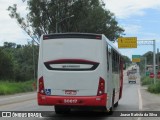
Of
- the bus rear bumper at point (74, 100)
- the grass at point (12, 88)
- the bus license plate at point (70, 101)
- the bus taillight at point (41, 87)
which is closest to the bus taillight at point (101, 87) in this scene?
the bus rear bumper at point (74, 100)

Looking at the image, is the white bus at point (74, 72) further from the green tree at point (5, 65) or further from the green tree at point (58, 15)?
the green tree at point (5, 65)

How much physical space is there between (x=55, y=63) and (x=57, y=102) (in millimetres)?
1446

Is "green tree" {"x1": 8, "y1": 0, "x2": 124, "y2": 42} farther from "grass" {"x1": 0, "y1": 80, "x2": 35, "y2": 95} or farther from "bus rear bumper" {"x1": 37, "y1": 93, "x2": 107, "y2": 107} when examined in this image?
"bus rear bumper" {"x1": 37, "y1": 93, "x2": 107, "y2": 107}

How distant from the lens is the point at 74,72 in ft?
56.3

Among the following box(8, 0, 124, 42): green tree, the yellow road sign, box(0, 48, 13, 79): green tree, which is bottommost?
box(0, 48, 13, 79): green tree

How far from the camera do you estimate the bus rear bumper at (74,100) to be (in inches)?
665

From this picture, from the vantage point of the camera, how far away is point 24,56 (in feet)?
421

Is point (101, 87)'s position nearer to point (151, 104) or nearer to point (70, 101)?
point (70, 101)

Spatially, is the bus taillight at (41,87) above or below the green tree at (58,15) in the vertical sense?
below

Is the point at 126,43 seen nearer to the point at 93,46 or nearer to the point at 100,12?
the point at 100,12

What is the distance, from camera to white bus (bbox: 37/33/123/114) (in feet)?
55.9

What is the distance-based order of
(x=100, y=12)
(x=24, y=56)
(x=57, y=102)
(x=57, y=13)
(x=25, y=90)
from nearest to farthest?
1. (x=57, y=102)
2. (x=25, y=90)
3. (x=57, y=13)
4. (x=100, y=12)
5. (x=24, y=56)

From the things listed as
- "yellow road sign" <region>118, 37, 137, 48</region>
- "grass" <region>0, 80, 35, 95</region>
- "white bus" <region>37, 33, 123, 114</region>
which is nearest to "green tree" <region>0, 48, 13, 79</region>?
"yellow road sign" <region>118, 37, 137, 48</region>

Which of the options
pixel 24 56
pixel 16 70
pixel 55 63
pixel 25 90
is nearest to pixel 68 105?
pixel 55 63
